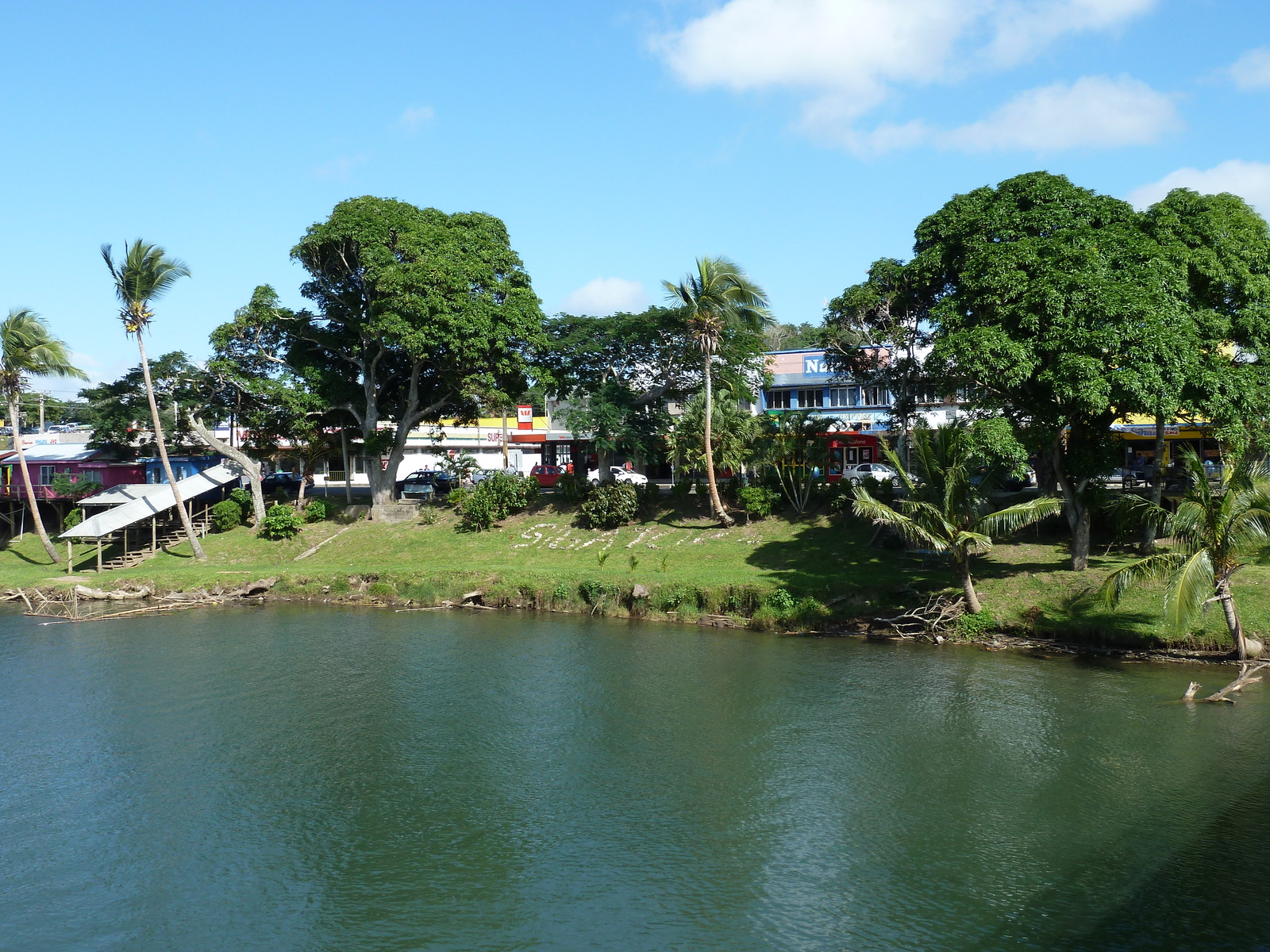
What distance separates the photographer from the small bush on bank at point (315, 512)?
4853 cm

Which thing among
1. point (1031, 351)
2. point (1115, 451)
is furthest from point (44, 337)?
point (1115, 451)

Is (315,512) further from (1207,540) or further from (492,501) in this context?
(1207,540)

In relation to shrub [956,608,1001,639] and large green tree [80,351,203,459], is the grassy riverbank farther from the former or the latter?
large green tree [80,351,203,459]

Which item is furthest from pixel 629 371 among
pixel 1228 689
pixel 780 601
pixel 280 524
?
pixel 1228 689

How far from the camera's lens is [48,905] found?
14539 mm

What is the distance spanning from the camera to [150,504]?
151 feet

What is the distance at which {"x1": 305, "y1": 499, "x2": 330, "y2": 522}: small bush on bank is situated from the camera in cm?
4853

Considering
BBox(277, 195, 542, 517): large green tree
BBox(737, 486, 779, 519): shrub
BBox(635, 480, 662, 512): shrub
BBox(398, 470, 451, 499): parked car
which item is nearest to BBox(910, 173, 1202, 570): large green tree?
BBox(737, 486, 779, 519): shrub

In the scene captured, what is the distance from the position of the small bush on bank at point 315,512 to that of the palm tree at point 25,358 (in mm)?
12091

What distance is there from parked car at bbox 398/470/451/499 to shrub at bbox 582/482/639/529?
1167 cm

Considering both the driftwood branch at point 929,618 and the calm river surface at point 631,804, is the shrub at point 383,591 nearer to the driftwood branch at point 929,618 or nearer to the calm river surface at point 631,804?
the calm river surface at point 631,804

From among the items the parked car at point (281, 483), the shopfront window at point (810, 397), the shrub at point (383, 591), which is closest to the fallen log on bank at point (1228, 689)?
the shrub at point (383, 591)

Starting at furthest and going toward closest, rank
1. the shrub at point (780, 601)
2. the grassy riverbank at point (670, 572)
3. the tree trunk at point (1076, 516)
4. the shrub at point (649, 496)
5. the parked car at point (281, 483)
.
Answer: the parked car at point (281, 483) → the shrub at point (649, 496) → the shrub at point (780, 601) → the tree trunk at point (1076, 516) → the grassy riverbank at point (670, 572)

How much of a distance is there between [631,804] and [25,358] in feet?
131
